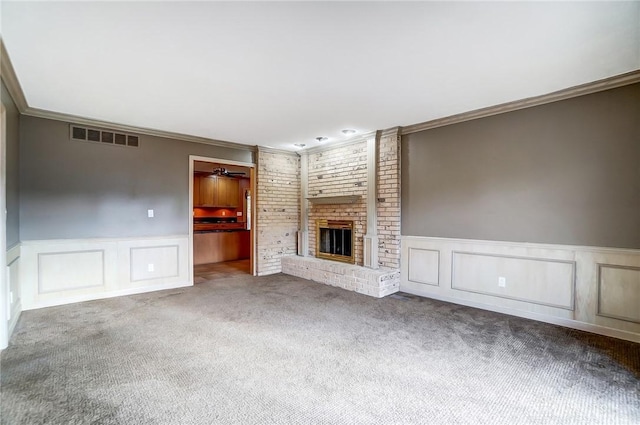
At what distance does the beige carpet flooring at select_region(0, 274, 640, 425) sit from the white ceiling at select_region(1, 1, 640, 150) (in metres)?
2.42

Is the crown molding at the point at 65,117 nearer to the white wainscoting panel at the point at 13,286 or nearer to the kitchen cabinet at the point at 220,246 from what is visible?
the white wainscoting panel at the point at 13,286

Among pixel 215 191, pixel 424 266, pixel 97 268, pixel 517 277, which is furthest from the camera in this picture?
pixel 215 191

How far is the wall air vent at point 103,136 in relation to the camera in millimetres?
4117

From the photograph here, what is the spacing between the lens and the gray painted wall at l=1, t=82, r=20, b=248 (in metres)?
3.13

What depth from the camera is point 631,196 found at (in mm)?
2875

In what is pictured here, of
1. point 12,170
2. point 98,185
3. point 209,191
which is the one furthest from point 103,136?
point 209,191

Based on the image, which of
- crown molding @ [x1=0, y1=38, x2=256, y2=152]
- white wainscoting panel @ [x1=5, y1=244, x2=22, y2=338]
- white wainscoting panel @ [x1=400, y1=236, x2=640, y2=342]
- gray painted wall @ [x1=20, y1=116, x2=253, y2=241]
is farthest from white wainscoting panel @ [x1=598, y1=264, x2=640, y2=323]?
white wainscoting panel @ [x1=5, y1=244, x2=22, y2=338]

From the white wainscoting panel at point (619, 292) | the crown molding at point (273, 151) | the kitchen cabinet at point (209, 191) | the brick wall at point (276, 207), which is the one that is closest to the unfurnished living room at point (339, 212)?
the white wainscoting panel at point (619, 292)

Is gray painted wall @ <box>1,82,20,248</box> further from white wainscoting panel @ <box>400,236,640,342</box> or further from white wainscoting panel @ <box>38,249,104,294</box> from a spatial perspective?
white wainscoting panel @ <box>400,236,640,342</box>

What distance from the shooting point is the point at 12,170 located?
3355 mm

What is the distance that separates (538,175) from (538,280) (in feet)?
3.79

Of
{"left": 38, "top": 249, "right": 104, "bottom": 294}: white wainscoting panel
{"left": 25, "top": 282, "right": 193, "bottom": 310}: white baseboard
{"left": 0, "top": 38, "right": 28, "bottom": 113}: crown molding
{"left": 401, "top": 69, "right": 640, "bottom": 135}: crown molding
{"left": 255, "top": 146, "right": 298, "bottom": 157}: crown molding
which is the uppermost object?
{"left": 0, "top": 38, "right": 28, "bottom": 113}: crown molding

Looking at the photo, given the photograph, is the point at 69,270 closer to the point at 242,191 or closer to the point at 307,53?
the point at 307,53

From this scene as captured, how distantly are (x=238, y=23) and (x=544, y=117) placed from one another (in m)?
3.27
